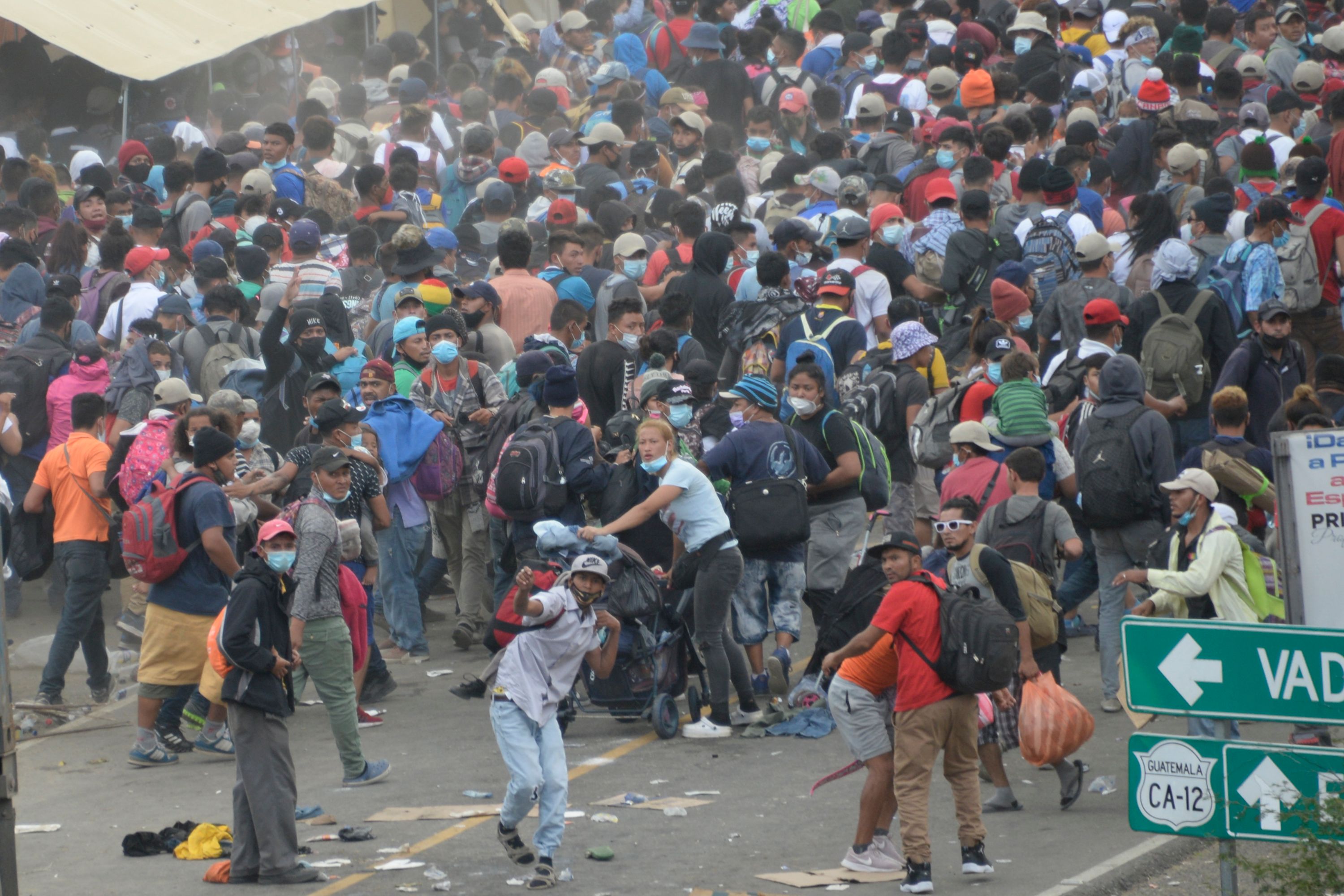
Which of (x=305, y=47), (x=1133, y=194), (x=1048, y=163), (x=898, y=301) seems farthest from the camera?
(x=305, y=47)

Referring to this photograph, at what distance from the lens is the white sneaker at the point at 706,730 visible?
9.58 m

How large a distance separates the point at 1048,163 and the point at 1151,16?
6059 millimetres

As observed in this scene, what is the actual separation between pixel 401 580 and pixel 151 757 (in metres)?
2.13

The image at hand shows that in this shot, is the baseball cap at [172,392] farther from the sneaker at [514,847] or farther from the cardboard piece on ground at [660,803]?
the sneaker at [514,847]

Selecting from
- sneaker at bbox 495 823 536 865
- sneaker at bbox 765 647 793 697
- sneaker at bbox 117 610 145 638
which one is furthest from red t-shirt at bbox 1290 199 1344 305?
sneaker at bbox 117 610 145 638

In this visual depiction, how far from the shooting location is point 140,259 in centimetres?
1326

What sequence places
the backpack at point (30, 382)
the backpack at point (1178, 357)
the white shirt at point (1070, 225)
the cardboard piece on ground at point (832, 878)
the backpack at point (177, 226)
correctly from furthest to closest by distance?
the backpack at point (177, 226), the white shirt at point (1070, 225), the backpack at point (30, 382), the backpack at point (1178, 357), the cardboard piece on ground at point (832, 878)

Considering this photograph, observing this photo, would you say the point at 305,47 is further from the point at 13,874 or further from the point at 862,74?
the point at 13,874

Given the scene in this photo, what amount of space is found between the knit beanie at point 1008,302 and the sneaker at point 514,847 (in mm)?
6086

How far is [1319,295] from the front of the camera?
12.4 metres

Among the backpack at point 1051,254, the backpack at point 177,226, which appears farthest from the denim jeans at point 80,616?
the backpack at point 1051,254

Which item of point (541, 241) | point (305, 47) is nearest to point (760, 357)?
point (541, 241)

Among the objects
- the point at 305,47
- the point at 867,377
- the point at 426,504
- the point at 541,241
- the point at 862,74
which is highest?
the point at 305,47

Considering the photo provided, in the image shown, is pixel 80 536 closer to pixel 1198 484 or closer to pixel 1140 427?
pixel 1140 427
